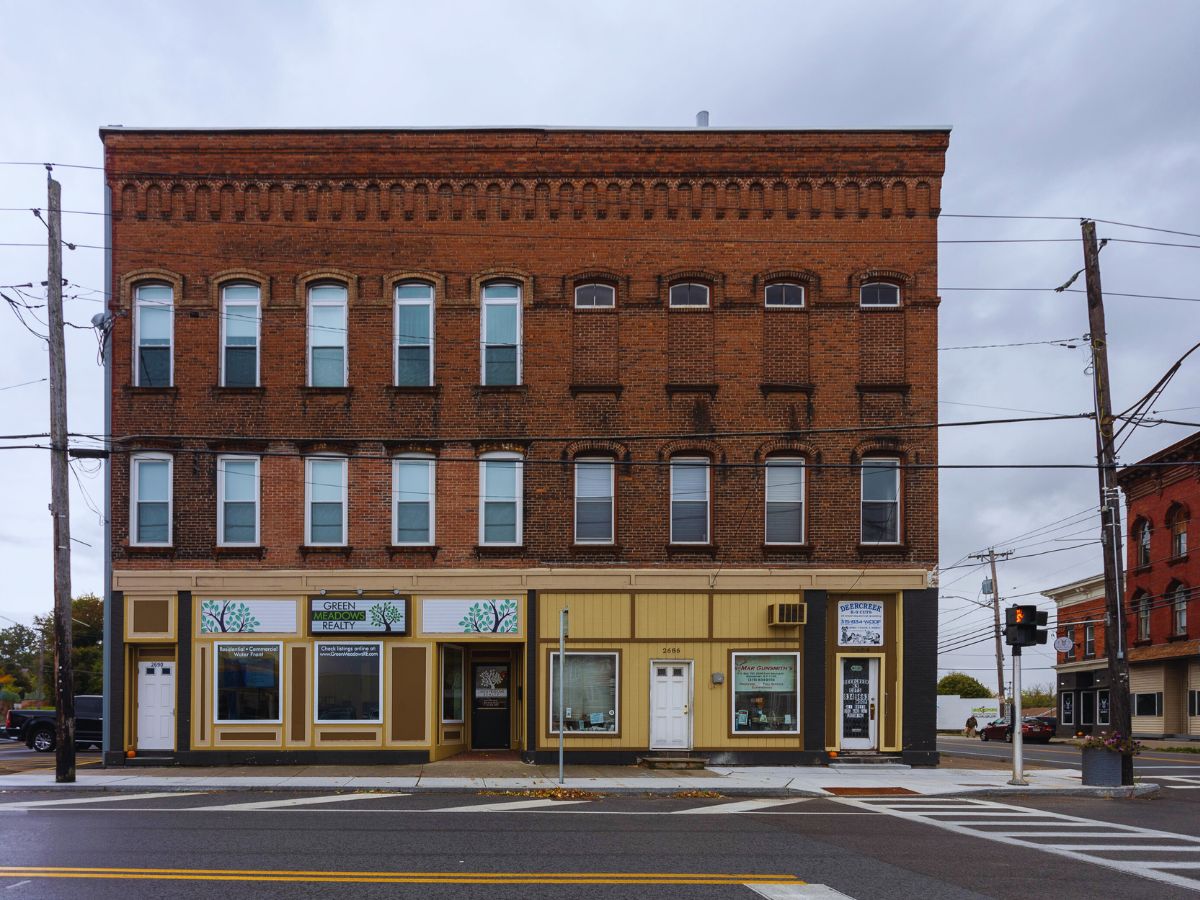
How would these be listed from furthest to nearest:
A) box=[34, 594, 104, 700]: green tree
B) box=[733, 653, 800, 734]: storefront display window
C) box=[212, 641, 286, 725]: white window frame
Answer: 1. box=[34, 594, 104, 700]: green tree
2. box=[733, 653, 800, 734]: storefront display window
3. box=[212, 641, 286, 725]: white window frame

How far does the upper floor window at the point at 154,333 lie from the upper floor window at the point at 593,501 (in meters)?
8.93

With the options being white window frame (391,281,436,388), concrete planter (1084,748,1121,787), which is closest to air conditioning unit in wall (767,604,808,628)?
concrete planter (1084,748,1121,787)

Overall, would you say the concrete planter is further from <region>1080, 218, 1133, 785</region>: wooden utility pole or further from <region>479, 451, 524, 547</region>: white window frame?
<region>479, 451, 524, 547</region>: white window frame

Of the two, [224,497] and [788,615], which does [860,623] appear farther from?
[224,497]

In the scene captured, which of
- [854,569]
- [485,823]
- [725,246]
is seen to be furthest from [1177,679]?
[485,823]

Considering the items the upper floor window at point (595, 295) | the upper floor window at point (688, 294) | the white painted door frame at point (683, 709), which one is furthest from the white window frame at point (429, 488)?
the upper floor window at point (688, 294)

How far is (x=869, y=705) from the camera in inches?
967

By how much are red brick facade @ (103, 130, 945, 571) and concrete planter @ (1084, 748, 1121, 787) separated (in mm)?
5195

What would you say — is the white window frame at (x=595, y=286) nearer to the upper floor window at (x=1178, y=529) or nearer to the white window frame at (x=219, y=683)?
the white window frame at (x=219, y=683)

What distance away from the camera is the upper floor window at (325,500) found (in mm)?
24641

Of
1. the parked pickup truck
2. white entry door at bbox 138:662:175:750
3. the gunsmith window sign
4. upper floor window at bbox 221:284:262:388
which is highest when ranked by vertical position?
upper floor window at bbox 221:284:262:388

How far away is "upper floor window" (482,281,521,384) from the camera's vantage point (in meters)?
24.8

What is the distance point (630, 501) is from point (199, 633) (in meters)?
9.27

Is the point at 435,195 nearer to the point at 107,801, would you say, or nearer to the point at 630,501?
the point at 630,501
